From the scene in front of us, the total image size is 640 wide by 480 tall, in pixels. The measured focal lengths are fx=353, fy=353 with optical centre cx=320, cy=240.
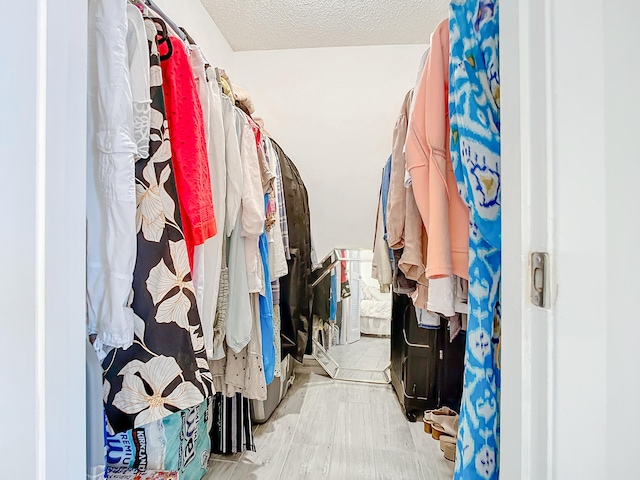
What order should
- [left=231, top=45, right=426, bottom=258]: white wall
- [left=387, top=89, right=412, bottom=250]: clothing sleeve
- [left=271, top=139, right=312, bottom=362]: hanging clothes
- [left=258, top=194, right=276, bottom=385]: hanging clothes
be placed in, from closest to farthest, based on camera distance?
[left=387, top=89, right=412, bottom=250]: clothing sleeve < [left=258, top=194, right=276, bottom=385]: hanging clothes < [left=271, top=139, right=312, bottom=362]: hanging clothes < [left=231, top=45, right=426, bottom=258]: white wall

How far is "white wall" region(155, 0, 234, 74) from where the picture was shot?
172 centimetres

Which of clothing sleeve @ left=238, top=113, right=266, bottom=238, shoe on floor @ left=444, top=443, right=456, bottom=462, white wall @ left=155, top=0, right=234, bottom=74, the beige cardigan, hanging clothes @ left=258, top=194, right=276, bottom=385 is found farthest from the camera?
white wall @ left=155, top=0, right=234, bottom=74

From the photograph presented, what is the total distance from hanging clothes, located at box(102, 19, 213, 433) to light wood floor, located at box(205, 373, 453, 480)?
0.96 m

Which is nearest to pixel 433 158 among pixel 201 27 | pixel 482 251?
pixel 482 251

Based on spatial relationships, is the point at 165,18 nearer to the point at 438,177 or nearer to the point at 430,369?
the point at 438,177

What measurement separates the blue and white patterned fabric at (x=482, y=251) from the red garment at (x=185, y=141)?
595 millimetres

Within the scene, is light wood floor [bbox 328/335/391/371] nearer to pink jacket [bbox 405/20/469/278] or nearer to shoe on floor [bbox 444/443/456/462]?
shoe on floor [bbox 444/443/456/462]

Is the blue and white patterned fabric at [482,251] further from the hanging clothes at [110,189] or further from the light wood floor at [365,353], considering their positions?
the light wood floor at [365,353]

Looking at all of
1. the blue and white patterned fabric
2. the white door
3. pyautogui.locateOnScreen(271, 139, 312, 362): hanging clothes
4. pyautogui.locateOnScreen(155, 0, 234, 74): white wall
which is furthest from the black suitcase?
pyautogui.locateOnScreen(155, 0, 234, 74): white wall

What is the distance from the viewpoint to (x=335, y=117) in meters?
2.54
